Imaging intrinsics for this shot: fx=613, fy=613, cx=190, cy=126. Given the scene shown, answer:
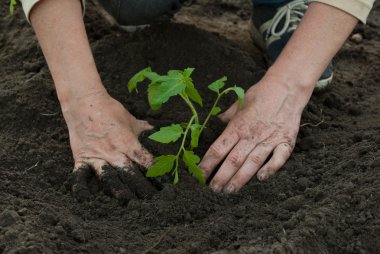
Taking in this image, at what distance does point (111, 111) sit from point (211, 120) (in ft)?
1.35

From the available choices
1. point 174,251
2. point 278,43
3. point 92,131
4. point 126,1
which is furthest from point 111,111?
point 278,43

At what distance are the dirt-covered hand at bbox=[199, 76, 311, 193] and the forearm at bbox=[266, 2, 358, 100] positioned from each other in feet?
0.13

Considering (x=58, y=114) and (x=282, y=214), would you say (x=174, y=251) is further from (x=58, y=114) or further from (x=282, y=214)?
(x=58, y=114)

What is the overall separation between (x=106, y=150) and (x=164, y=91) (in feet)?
1.04

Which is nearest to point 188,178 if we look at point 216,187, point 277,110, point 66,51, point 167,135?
point 216,187

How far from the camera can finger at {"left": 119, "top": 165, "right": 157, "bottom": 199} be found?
6.88ft

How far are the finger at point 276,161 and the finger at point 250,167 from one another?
2 centimetres

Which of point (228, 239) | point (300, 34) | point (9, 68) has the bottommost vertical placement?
point (9, 68)

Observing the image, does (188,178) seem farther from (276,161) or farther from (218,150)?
(276,161)

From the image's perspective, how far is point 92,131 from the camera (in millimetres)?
2182

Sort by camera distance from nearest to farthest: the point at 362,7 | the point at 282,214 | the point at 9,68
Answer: the point at 282,214
the point at 362,7
the point at 9,68

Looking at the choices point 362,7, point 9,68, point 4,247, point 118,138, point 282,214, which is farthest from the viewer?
point 9,68

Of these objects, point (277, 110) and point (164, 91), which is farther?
point (277, 110)

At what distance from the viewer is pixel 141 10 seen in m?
2.96
